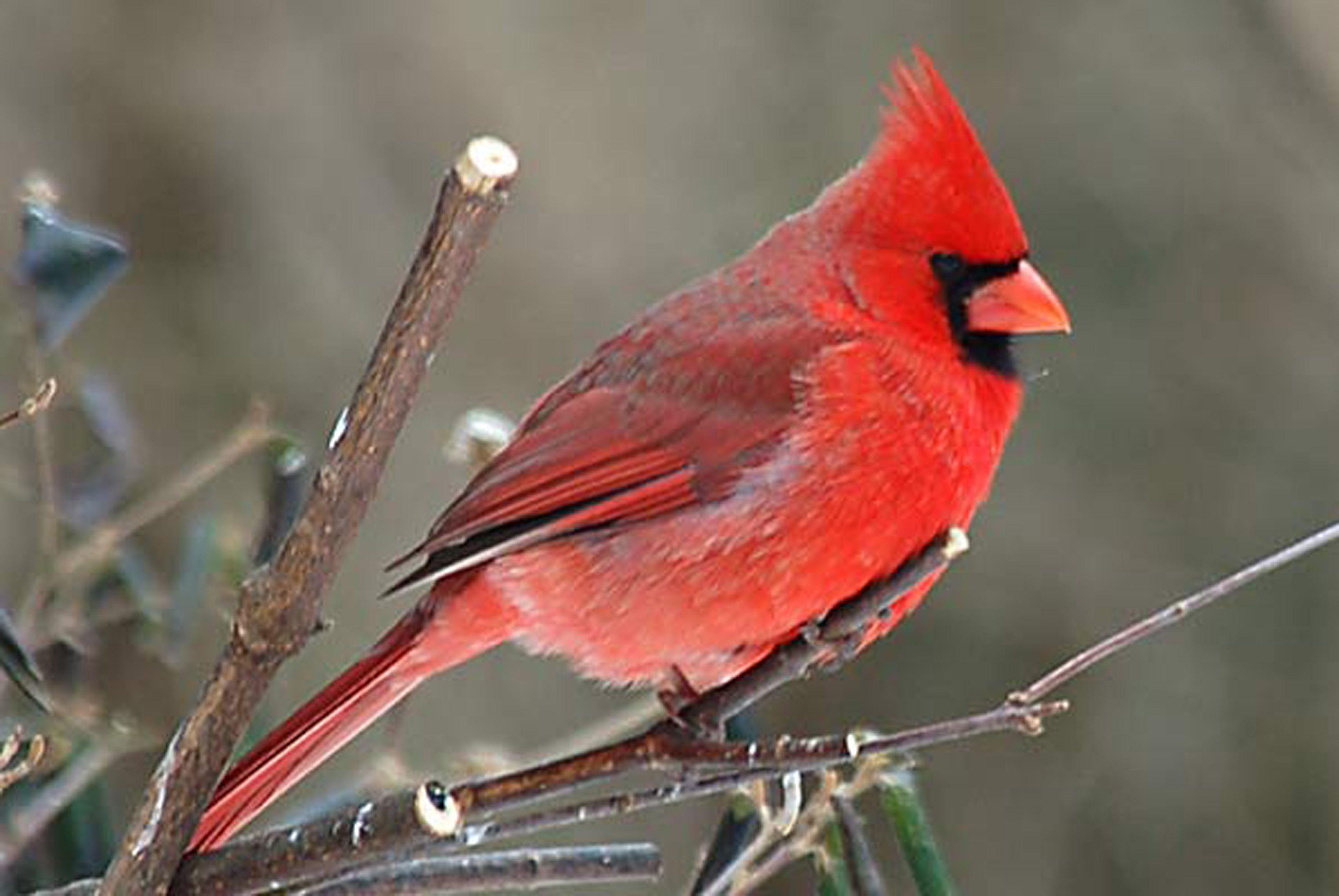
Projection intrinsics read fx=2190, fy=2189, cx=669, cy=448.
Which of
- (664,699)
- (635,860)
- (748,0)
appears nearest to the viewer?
(635,860)

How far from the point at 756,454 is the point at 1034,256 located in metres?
2.24

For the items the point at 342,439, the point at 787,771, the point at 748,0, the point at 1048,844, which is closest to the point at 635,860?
the point at 787,771

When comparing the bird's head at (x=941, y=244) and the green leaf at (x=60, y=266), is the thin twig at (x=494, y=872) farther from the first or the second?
the bird's head at (x=941, y=244)

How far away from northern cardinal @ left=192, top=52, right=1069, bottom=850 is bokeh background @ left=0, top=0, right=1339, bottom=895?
1.77 metres

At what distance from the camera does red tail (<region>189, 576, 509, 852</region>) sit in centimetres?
168

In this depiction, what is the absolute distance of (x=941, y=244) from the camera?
2.12 m

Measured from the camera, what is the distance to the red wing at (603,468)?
1.93 meters

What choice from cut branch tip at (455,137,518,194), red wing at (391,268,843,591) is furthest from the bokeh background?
cut branch tip at (455,137,518,194)

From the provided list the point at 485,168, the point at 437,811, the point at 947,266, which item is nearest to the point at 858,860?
the point at 437,811

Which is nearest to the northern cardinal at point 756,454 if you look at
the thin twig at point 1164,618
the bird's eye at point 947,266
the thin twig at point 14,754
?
the bird's eye at point 947,266

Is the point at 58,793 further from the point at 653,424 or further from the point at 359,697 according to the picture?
the point at 653,424

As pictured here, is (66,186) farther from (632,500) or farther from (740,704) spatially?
(740,704)

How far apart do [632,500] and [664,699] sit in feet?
0.63

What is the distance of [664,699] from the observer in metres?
1.92
